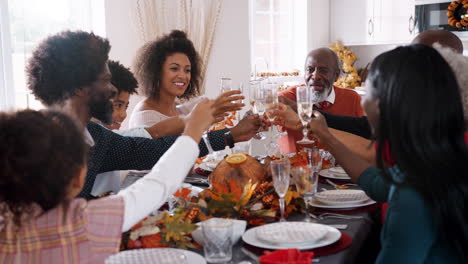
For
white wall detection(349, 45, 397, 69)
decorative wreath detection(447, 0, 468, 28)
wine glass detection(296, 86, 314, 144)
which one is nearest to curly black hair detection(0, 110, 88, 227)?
wine glass detection(296, 86, 314, 144)

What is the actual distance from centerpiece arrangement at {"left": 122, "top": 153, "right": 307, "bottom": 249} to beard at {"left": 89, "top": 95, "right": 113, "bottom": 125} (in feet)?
1.60

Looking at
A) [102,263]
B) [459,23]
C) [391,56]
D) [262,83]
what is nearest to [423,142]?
[391,56]

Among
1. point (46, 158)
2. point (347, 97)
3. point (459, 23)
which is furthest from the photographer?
point (459, 23)

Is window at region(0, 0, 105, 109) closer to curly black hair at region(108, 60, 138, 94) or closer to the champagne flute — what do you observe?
curly black hair at region(108, 60, 138, 94)

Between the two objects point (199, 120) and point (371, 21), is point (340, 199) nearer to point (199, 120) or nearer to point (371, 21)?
point (199, 120)

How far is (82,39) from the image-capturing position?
6.56 ft

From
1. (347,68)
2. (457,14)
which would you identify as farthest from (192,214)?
(347,68)

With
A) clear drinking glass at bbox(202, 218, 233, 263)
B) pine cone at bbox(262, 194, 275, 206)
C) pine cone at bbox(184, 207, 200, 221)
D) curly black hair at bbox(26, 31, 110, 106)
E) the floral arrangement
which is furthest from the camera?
the floral arrangement

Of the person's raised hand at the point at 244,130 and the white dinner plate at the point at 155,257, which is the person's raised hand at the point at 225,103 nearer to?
the person's raised hand at the point at 244,130

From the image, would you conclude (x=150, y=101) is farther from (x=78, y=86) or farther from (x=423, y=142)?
(x=423, y=142)

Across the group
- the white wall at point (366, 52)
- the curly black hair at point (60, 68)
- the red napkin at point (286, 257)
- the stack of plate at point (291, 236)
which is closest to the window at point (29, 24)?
the curly black hair at point (60, 68)

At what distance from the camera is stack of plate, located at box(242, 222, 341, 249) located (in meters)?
1.40

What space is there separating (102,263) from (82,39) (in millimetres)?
1101

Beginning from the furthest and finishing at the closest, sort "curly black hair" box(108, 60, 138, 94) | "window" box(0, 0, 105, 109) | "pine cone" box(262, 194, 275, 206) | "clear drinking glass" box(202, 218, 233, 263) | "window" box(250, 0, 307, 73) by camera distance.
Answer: "window" box(250, 0, 307, 73)
"window" box(0, 0, 105, 109)
"curly black hair" box(108, 60, 138, 94)
"pine cone" box(262, 194, 275, 206)
"clear drinking glass" box(202, 218, 233, 263)
